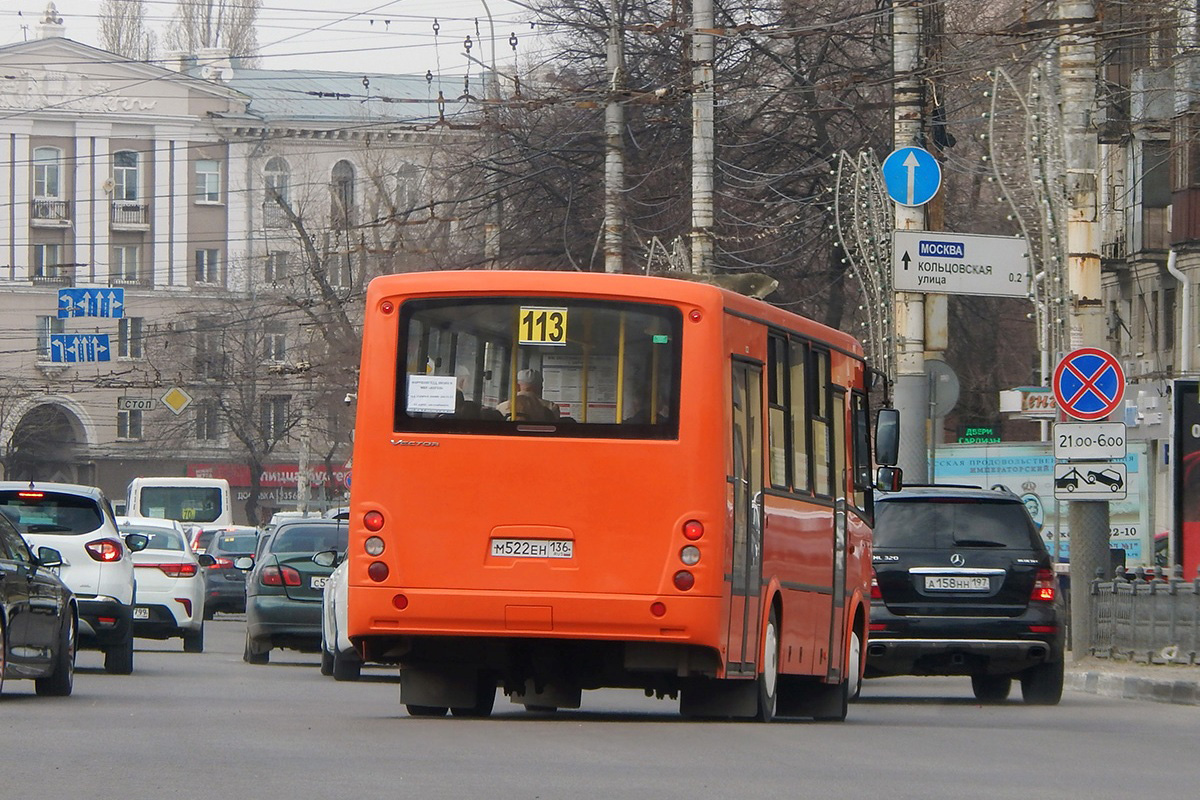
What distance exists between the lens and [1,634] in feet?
50.0

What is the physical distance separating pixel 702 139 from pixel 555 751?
20.2 meters

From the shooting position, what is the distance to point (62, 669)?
1669 cm

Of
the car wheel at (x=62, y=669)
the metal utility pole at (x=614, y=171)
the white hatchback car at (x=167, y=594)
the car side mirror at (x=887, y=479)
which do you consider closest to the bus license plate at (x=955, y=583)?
the car side mirror at (x=887, y=479)

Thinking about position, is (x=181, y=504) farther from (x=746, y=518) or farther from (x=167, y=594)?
(x=746, y=518)

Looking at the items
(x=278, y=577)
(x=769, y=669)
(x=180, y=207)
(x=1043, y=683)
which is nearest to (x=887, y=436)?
(x=769, y=669)

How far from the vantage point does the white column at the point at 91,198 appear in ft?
302

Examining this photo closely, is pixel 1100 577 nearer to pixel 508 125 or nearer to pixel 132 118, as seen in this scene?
pixel 508 125

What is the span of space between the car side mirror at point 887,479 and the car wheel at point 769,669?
2.45 meters

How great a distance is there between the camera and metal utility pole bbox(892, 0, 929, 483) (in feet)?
84.1

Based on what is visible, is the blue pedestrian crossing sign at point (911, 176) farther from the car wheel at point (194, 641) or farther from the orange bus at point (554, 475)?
the orange bus at point (554, 475)

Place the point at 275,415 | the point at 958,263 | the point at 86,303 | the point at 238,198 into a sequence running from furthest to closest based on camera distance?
the point at 238,198 < the point at 275,415 < the point at 86,303 < the point at 958,263

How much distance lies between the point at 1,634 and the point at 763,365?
196 inches

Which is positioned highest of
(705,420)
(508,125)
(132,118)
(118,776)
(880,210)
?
(132,118)

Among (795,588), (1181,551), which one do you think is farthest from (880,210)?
(795,588)
